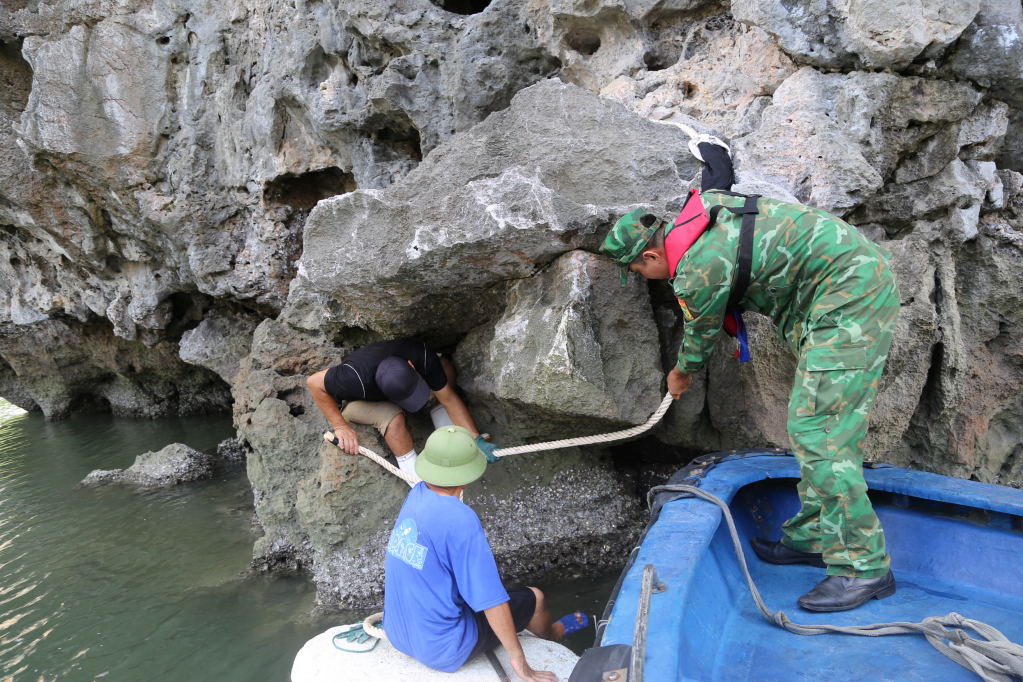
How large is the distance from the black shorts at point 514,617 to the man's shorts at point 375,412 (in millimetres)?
1584

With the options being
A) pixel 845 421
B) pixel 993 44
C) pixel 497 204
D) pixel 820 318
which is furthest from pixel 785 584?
pixel 993 44

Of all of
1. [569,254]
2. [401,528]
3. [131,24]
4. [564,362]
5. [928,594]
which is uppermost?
[131,24]

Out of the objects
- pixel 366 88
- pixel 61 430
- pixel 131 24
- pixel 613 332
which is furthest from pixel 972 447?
pixel 61 430

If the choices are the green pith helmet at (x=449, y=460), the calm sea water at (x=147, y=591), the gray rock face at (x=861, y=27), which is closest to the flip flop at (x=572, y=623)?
the calm sea water at (x=147, y=591)

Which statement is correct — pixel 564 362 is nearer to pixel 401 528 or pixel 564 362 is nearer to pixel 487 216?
pixel 487 216

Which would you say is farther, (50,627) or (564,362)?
(50,627)

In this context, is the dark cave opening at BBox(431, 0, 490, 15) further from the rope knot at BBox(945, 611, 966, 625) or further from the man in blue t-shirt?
the rope knot at BBox(945, 611, 966, 625)

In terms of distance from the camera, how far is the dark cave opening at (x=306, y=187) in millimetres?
6051

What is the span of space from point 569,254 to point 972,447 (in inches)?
106

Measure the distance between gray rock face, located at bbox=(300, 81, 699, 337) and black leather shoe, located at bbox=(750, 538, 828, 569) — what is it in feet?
5.30

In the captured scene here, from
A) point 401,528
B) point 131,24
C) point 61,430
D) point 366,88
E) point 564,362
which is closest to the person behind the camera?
point 401,528

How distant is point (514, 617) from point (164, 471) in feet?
17.7

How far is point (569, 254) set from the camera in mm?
3098

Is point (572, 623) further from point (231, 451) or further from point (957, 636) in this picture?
point (231, 451)
